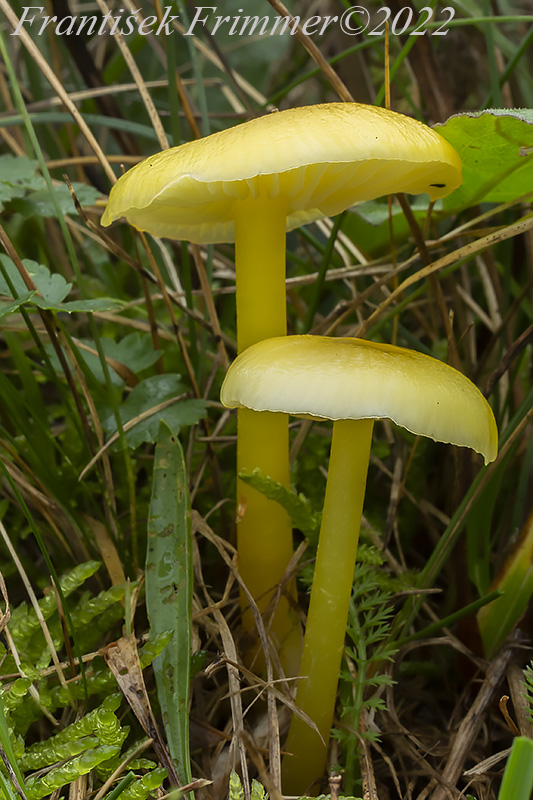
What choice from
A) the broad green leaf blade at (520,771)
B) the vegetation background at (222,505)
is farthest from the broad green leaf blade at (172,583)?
the broad green leaf blade at (520,771)

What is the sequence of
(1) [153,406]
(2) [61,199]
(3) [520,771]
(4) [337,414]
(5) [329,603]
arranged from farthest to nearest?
(2) [61,199] → (1) [153,406] → (5) [329,603] → (4) [337,414] → (3) [520,771]

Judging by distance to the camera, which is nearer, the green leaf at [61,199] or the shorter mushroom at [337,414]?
the shorter mushroom at [337,414]

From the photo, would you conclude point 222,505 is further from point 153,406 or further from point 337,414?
point 337,414

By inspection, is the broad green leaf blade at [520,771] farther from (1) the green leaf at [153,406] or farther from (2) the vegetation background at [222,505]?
(1) the green leaf at [153,406]

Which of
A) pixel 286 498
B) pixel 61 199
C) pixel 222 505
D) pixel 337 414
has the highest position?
pixel 61 199

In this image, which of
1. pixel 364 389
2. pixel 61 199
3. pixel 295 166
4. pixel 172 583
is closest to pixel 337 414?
pixel 364 389

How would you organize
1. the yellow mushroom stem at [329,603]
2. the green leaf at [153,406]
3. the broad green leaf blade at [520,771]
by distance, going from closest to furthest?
the broad green leaf blade at [520,771] → the yellow mushroom stem at [329,603] → the green leaf at [153,406]
